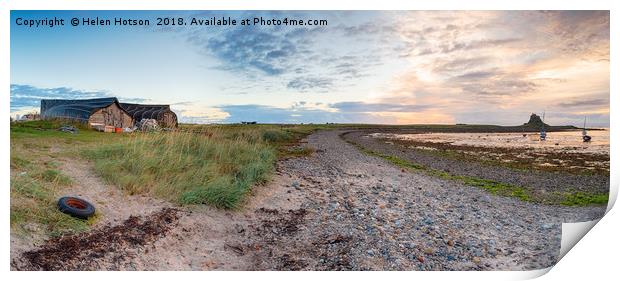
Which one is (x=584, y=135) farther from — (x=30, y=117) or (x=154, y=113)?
(x=30, y=117)

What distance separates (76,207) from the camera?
217 inches

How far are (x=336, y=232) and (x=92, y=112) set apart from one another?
19.3 feet

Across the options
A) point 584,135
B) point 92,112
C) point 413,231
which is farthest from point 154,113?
point 584,135

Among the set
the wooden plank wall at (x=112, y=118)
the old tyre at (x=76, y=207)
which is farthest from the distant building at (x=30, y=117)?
the wooden plank wall at (x=112, y=118)

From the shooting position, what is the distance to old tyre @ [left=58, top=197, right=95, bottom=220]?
528cm

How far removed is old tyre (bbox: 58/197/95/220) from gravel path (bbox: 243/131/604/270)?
2.14m

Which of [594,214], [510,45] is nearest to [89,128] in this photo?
[510,45]

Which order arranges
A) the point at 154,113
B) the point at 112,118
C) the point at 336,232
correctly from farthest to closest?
the point at 112,118 → the point at 154,113 → the point at 336,232

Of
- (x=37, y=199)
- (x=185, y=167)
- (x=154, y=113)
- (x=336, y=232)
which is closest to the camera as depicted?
(x=37, y=199)

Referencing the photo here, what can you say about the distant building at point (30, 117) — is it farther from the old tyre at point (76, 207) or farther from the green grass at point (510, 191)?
the green grass at point (510, 191)

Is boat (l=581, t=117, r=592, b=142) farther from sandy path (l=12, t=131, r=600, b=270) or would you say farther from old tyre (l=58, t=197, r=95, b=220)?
old tyre (l=58, t=197, r=95, b=220)

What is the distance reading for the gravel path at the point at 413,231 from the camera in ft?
18.3

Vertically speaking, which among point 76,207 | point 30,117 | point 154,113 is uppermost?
point 154,113

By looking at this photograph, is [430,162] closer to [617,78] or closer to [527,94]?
[527,94]
